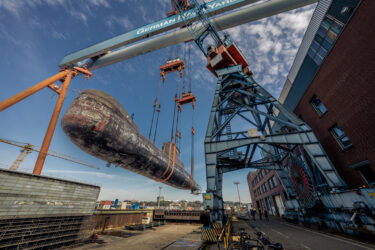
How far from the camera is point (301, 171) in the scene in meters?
12.8

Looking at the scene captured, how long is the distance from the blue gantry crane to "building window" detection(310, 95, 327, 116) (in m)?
2.72

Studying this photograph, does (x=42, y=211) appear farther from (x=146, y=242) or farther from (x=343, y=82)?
(x=343, y=82)

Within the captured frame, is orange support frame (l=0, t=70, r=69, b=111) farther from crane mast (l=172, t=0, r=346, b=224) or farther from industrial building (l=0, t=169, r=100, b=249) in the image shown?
crane mast (l=172, t=0, r=346, b=224)

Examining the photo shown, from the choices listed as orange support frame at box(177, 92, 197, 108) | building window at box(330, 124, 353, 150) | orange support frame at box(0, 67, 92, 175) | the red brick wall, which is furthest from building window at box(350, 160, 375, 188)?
orange support frame at box(0, 67, 92, 175)

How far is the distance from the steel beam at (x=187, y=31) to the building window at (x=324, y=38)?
4.48 meters

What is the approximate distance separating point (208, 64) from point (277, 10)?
8727 millimetres

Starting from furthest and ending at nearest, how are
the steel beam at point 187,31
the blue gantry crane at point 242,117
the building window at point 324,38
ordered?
1. the steel beam at point 187,31
2. the building window at point 324,38
3. the blue gantry crane at point 242,117

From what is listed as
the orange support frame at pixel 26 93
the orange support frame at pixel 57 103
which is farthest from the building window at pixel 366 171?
the orange support frame at pixel 26 93

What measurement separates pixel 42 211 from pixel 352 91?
21.9 meters

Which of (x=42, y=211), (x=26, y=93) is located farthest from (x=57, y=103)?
(x=42, y=211)

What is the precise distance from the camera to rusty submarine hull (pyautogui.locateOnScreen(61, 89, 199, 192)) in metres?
7.50

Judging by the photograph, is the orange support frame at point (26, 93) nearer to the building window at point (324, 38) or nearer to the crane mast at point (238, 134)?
the crane mast at point (238, 134)

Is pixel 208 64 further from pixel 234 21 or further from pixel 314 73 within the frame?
pixel 314 73

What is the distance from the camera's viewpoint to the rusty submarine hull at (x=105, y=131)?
7.50m
